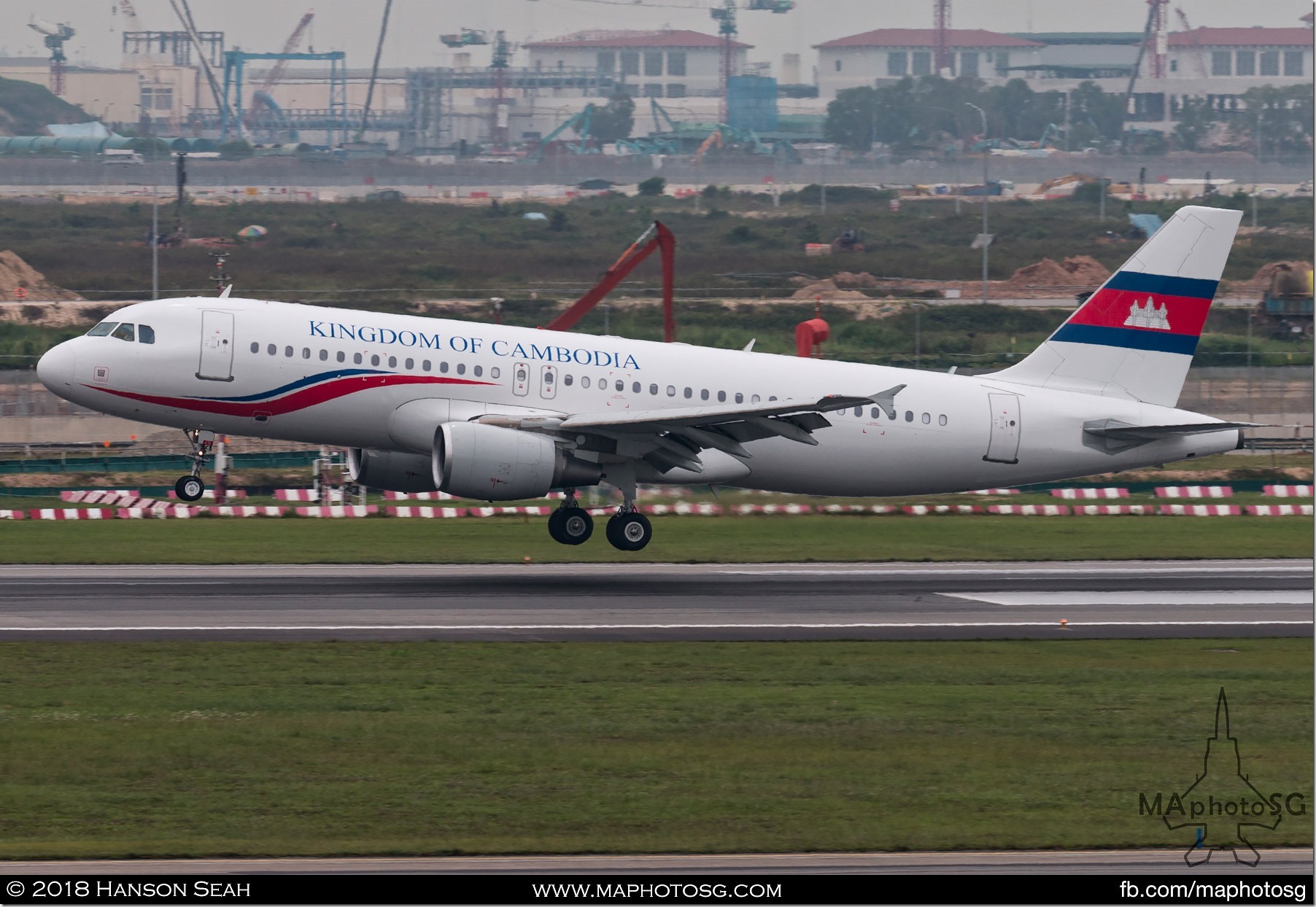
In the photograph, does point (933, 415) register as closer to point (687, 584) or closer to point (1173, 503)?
point (687, 584)

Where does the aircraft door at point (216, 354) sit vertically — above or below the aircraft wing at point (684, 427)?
above

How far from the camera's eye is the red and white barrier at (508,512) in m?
47.1

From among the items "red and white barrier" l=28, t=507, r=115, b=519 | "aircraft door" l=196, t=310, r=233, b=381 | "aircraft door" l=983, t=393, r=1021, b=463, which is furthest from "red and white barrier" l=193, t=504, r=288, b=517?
"aircraft door" l=983, t=393, r=1021, b=463

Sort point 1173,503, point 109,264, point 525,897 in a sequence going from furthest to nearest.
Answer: point 109,264 < point 1173,503 < point 525,897

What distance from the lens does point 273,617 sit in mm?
29125

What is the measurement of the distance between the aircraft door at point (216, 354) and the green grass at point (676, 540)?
16.6ft

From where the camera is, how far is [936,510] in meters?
48.6

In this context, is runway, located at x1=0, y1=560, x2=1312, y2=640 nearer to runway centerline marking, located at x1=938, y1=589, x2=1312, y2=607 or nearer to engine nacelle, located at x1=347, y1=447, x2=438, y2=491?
runway centerline marking, located at x1=938, y1=589, x2=1312, y2=607

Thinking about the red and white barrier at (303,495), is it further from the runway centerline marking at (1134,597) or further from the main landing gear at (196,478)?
the runway centerline marking at (1134,597)

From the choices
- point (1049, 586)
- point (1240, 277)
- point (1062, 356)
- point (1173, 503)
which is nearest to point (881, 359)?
point (1173, 503)

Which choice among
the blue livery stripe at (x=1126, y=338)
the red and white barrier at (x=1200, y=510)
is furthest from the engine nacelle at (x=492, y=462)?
the red and white barrier at (x=1200, y=510)

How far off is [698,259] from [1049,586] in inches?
3031

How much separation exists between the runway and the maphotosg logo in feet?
33.1

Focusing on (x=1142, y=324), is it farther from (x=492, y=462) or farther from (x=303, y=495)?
(x=303, y=495)
